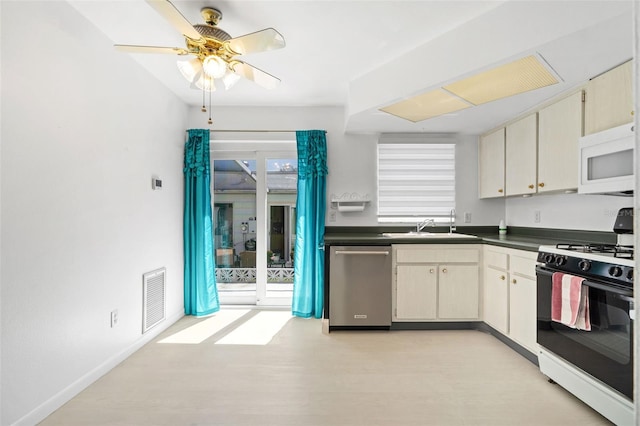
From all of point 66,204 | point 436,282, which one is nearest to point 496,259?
point 436,282

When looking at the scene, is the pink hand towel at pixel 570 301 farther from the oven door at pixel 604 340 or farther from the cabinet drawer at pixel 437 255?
the cabinet drawer at pixel 437 255

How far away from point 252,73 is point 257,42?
0.39m

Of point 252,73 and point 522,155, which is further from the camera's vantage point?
point 522,155

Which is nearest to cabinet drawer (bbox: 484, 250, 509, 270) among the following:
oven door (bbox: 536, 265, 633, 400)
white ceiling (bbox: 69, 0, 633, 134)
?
oven door (bbox: 536, 265, 633, 400)

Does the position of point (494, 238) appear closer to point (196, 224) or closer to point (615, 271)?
point (615, 271)

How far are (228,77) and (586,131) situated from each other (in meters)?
2.59

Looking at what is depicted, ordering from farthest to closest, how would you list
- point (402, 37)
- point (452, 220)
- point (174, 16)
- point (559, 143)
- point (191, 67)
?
point (452, 220), point (559, 143), point (402, 37), point (191, 67), point (174, 16)

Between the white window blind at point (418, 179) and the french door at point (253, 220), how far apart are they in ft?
3.78

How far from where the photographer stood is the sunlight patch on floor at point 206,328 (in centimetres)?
279

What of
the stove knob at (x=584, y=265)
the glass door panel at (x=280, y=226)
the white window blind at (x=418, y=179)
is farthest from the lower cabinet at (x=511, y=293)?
the glass door panel at (x=280, y=226)

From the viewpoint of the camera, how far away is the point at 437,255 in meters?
2.92

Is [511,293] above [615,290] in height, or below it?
below

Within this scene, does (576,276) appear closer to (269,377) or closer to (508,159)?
(508,159)

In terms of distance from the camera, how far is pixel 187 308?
136 inches
